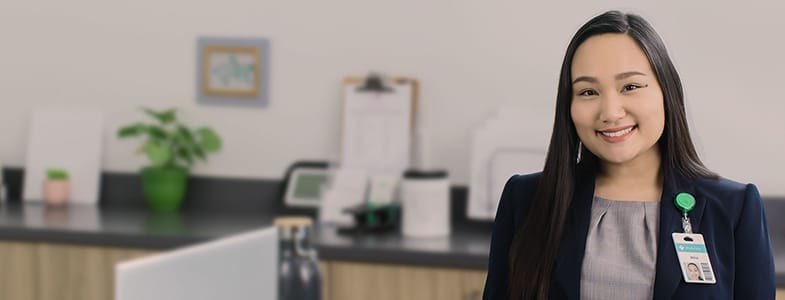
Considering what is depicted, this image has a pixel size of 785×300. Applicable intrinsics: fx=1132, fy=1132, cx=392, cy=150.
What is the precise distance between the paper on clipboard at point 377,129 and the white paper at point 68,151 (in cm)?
86

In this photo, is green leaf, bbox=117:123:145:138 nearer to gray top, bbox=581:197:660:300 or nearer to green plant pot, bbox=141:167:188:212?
green plant pot, bbox=141:167:188:212

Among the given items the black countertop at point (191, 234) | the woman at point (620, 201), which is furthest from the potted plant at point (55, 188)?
the woman at point (620, 201)

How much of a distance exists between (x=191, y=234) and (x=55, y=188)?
30.5 inches

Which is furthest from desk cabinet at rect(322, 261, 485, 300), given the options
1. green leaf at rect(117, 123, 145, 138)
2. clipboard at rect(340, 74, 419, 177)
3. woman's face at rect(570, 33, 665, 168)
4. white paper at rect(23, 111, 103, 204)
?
woman's face at rect(570, 33, 665, 168)

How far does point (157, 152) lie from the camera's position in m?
3.51

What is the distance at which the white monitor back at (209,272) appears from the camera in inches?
53.1

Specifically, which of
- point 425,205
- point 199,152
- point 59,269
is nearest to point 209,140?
point 199,152

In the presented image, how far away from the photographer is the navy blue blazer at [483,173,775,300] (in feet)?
4.29

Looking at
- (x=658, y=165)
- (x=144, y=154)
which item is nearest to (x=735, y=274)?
(x=658, y=165)

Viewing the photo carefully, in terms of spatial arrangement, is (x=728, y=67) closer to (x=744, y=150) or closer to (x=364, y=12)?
(x=744, y=150)

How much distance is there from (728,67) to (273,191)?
1.42 m

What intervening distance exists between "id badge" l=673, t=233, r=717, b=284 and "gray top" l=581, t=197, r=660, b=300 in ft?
0.10

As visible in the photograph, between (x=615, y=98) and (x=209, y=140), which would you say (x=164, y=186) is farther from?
(x=615, y=98)

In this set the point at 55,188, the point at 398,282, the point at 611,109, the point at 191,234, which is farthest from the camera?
the point at 55,188
